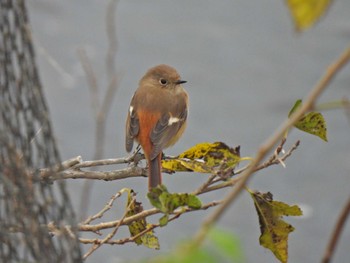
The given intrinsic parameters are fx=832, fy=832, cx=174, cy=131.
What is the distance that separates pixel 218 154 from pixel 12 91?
0.74 meters

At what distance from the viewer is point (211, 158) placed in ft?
6.73

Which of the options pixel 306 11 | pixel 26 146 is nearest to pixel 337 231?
pixel 306 11

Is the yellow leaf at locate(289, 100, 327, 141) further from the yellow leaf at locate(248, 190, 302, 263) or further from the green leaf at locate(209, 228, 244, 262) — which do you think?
the green leaf at locate(209, 228, 244, 262)

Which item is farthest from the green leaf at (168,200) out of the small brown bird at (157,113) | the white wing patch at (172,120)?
the white wing patch at (172,120)

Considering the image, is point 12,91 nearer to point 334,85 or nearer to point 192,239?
point 192,239

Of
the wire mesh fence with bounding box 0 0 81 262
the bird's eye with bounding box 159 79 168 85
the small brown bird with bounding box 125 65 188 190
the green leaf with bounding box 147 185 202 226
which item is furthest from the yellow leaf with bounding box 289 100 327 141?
the bird's eye with bounding box 159 79 168 85

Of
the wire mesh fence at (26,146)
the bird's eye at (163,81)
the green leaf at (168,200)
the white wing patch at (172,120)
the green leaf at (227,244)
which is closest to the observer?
the green leaf at (227,244)

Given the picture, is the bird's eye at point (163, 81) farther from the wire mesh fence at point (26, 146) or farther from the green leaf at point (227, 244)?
the green leaf at point (227, 244)

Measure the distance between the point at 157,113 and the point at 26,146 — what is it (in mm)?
2798

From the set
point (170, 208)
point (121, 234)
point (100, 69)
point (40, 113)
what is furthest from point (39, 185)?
point (100, 69)

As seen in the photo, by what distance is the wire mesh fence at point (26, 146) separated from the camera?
139cm

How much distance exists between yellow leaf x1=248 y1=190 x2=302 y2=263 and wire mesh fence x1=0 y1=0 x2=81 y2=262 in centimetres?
57

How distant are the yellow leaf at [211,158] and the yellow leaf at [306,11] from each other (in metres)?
0.95

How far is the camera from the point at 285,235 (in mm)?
1912
